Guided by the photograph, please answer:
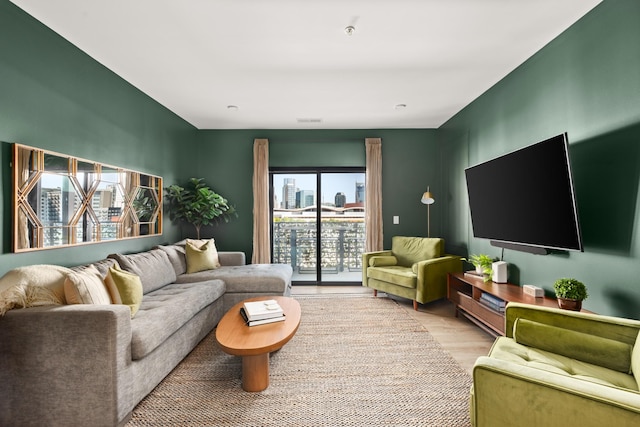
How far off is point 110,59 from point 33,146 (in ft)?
3.79

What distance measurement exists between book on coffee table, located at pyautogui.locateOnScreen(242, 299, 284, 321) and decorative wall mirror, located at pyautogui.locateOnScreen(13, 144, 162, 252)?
164cm

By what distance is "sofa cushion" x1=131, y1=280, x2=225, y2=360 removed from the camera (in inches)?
74.2

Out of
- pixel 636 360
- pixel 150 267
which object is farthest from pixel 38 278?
pixel 636 360

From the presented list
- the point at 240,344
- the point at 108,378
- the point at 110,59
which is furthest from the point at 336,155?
the point at 108,378

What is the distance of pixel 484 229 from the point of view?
3246 millimetres

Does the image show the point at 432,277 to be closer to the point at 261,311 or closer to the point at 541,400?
the point at 261,311

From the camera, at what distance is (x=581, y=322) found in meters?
1.70

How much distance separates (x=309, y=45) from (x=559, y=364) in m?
2.86

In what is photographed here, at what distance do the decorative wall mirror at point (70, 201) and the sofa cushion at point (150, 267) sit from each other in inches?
12.6

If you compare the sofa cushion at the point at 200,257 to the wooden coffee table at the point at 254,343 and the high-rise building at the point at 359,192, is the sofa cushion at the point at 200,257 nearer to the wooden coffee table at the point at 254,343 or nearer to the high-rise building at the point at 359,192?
the wooden coffee table at the point at 254,343

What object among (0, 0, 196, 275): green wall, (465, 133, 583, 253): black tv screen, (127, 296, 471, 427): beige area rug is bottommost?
(127, 296, 471, 427): beige area rug

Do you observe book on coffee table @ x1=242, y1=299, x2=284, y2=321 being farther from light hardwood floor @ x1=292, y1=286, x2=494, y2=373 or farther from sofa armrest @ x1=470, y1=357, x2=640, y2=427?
light hardwood floor @ x1=292, y1=286, x2=494, y2=373

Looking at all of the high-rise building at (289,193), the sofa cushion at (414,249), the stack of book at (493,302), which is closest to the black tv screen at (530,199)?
the stack of book at (493,302)

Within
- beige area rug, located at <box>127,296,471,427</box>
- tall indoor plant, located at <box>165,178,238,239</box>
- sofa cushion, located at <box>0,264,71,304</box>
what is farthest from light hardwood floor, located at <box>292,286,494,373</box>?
sofa cushion, located at <box>0,264,71,304</box>
